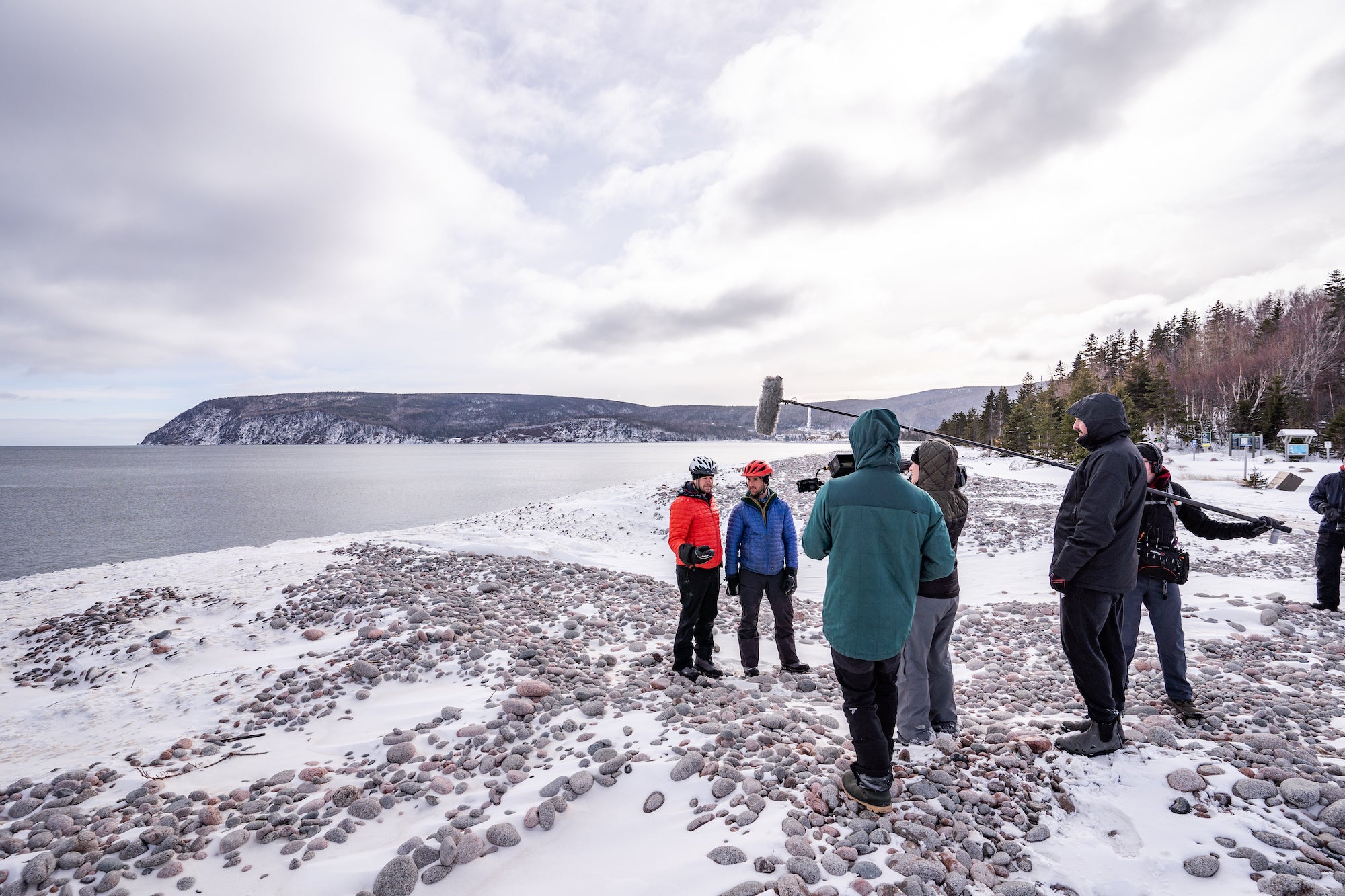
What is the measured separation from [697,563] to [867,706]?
258 cm

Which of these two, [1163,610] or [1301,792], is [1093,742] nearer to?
[1301,792]

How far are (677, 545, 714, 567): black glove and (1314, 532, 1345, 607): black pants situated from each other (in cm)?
892

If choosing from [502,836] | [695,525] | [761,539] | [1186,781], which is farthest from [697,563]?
[1186,781]

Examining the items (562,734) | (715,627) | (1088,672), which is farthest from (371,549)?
(1088,672)

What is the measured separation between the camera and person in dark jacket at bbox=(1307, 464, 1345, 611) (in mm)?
7750

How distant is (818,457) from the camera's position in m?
52.1

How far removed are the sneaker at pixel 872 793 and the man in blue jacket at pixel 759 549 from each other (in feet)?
7.96

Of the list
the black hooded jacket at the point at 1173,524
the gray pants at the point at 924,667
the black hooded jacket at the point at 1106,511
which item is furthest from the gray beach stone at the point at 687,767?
the black hooded jacket at the point at 1173,524

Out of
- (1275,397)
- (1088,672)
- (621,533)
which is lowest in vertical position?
(621,533)

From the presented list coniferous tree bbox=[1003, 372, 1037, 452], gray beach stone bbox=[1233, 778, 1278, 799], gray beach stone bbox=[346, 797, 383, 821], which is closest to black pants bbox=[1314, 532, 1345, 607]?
gray beach stone bbox=[1233, 778, 1278, 799]

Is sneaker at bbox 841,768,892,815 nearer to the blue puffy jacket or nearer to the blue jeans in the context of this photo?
the blue puffy jacket

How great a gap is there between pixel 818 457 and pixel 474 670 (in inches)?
1901

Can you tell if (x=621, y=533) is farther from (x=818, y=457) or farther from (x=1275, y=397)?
(x=1275, y=397)

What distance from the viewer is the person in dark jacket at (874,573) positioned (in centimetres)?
Answer: 363
